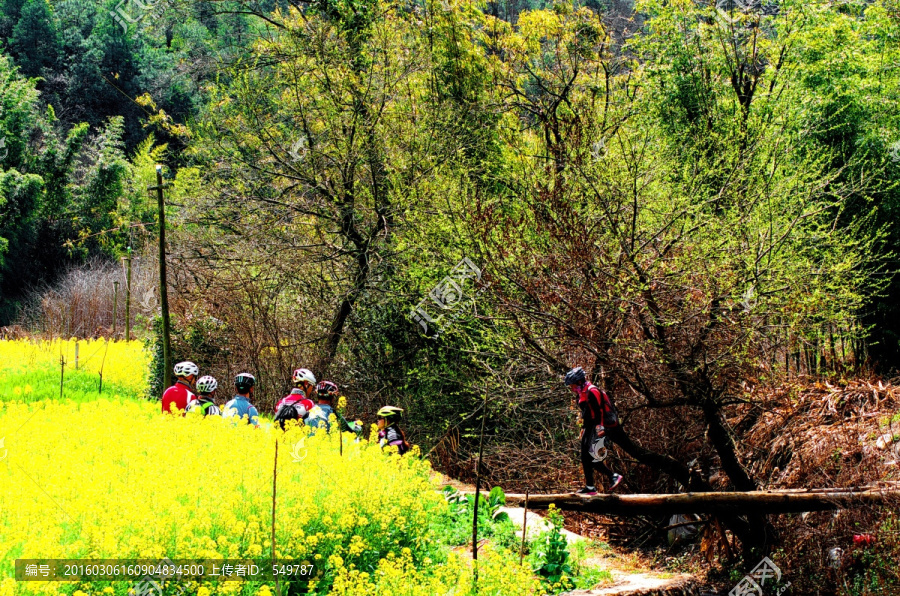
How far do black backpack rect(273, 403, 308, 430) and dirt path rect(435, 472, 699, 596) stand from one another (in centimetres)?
285

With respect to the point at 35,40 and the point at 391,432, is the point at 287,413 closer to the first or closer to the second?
the point at 391,432

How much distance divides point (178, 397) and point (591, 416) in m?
5.34

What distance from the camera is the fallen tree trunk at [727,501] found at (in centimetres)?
851

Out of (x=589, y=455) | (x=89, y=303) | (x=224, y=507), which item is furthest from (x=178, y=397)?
(x=89, y=303)

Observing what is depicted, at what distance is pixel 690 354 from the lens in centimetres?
1000

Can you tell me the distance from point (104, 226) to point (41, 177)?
14.1 ft

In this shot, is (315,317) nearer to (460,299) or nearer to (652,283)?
(460,299)

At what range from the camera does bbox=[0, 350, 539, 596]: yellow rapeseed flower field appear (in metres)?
6.00

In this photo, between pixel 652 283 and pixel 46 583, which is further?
pixel 652 283

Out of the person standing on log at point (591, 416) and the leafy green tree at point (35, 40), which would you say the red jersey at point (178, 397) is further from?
the leafy green tree at point (35, 40)

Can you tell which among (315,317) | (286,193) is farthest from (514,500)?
(286,193)

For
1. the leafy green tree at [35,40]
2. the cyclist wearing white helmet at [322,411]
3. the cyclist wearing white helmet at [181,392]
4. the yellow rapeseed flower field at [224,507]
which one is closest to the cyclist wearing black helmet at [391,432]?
the yellow rapeseed flower field at [224,507]

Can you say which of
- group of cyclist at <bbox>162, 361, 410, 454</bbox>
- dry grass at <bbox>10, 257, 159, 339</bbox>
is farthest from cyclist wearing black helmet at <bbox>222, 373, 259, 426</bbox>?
dry grass at <bbox>10, 257, 159, 339</bbox>

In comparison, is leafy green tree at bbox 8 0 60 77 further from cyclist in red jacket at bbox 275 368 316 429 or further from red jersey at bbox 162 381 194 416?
cyclist in red jacket at bbox 275 368 316 429
